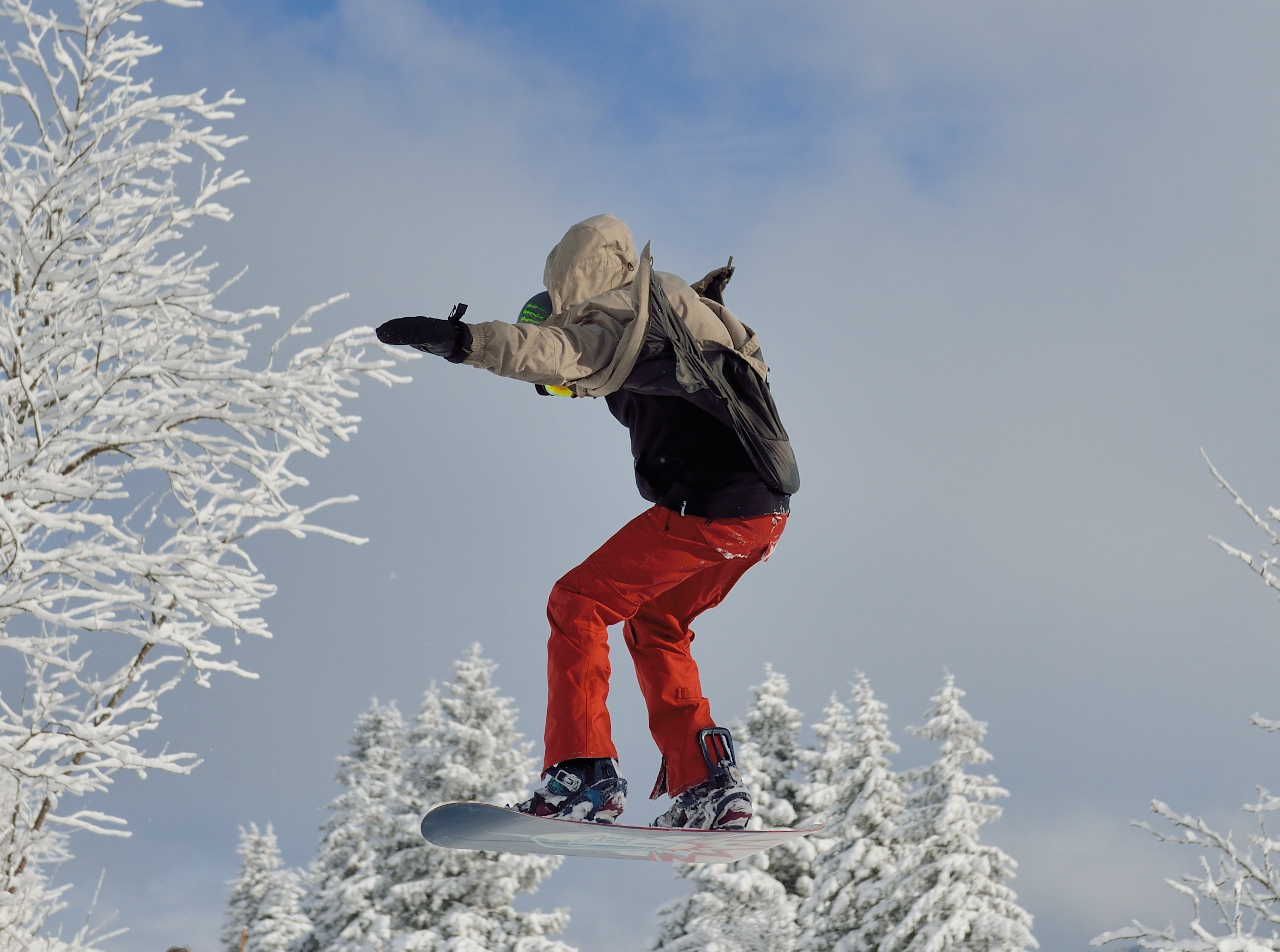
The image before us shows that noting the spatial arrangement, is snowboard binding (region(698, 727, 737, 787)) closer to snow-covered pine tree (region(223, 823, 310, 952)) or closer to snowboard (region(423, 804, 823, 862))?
snowboard (region(423, 804, 823, 862))

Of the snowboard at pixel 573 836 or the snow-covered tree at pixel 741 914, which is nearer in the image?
the snowboard at pixel 573 836

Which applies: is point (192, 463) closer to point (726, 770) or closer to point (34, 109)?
point (34, 109)

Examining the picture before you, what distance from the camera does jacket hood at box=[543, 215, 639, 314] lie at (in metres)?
3.28

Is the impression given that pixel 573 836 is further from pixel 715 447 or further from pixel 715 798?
pixel 715 447

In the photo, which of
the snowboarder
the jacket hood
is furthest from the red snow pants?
the jacket hood

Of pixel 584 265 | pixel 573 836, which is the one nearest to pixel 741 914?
pixel 573 836

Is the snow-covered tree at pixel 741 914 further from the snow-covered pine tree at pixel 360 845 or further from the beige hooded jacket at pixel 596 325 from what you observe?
the beige hooded jacket at pixel 596 325

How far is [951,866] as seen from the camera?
15.2 meters

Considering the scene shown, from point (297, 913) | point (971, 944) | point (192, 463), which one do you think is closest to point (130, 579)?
point (192, 463)

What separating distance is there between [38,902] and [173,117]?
21.1 feet

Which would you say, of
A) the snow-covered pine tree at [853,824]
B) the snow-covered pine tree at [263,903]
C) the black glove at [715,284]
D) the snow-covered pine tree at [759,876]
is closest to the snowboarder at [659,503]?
the black glove at [715,284]

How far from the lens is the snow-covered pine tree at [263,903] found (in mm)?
22844

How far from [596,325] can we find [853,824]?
612 inches

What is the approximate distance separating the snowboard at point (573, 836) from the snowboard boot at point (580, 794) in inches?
1.5
